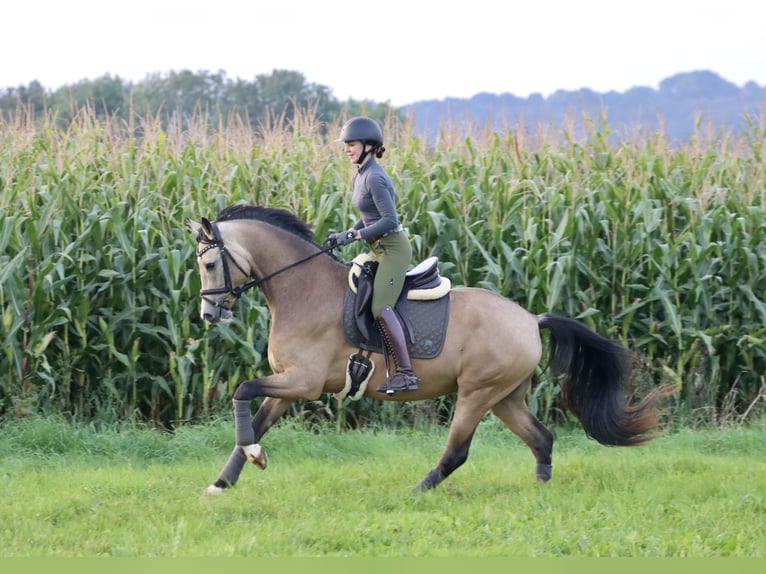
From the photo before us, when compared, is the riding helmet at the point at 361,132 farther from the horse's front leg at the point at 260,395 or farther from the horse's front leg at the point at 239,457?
the horse's front leg at the point at 239,457

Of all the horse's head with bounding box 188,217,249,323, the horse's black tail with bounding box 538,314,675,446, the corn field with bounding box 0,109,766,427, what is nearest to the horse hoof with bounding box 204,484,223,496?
the horse's head with bounding box 188,217,249,323

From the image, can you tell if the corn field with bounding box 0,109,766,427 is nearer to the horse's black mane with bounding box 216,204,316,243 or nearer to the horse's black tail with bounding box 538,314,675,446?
the horse's black tail with bounding box 538,314,675,446

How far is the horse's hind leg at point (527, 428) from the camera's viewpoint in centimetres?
778

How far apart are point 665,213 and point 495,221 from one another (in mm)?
1920

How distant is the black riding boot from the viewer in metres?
7.14

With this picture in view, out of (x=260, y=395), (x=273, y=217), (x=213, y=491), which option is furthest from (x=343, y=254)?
(x=213, y=491)

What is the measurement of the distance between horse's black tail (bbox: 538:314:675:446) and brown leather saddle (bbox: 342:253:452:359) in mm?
955

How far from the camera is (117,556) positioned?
5.77 metres

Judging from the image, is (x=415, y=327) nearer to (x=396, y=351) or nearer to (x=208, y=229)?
(x=396, y=351)

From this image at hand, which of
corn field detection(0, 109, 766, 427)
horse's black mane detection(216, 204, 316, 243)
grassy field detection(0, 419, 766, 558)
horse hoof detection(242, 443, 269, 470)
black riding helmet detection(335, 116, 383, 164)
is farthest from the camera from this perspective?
corn field detection(0, 109, 766, 427)

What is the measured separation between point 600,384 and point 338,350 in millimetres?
2190

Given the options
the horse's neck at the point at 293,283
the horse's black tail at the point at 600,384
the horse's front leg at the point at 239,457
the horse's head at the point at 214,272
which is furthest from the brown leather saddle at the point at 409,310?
the horse's black tail at the point at 600,384

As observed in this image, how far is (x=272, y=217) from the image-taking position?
24.5 feet

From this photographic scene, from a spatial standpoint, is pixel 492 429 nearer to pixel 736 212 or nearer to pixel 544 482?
pixel 544 482
